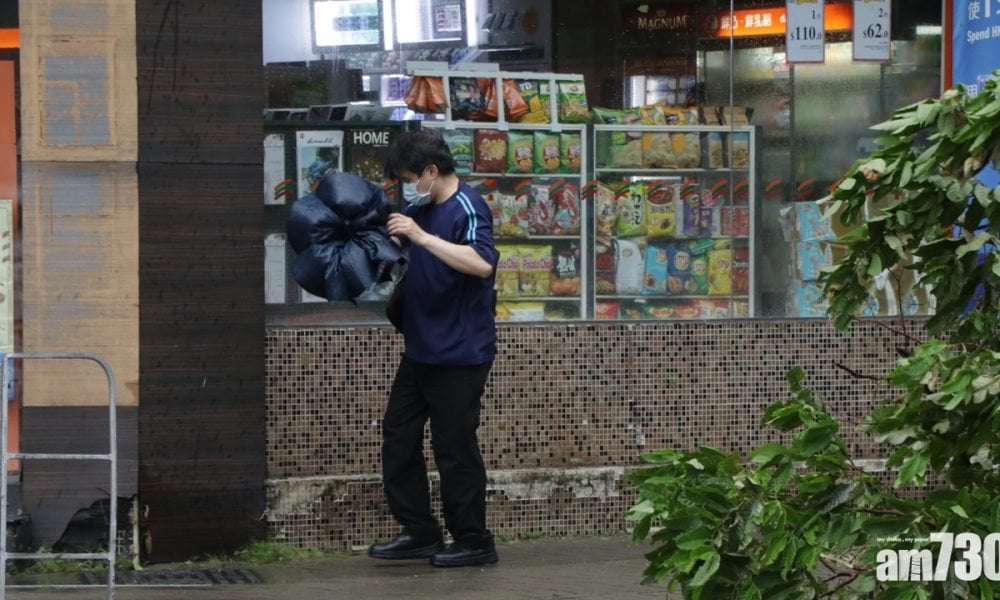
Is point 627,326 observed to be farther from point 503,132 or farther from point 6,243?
point 6,243

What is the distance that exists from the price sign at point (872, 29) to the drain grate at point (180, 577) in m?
4.32

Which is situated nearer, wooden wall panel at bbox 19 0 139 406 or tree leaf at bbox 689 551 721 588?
tree leaf at bbox 689 551 721 588

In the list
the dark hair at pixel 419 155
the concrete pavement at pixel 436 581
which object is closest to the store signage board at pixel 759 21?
the dark hair at pixel 419 155

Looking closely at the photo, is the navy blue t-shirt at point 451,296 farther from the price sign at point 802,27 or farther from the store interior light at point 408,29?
the price sign at point 802,27

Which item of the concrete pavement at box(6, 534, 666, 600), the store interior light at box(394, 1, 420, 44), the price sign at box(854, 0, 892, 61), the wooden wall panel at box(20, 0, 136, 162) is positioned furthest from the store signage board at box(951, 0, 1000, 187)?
the wooden wall panel at box(20, 0, 136, 162)

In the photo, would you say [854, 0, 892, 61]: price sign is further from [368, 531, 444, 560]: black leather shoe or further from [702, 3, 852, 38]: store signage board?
[368, 531, 444, 560]: black leather shoe

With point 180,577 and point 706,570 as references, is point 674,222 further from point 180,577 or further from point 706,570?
point 706,570

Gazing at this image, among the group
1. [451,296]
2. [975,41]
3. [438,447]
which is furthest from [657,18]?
[438,447]

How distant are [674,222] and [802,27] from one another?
4.19ft

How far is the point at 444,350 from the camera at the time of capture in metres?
6.61

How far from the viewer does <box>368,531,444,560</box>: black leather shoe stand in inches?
277

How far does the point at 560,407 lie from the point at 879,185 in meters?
3.90

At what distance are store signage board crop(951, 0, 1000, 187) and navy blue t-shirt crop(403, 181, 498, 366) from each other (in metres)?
2.93

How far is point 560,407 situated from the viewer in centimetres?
779
